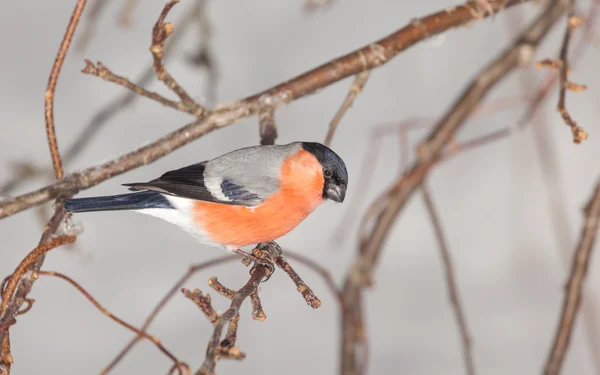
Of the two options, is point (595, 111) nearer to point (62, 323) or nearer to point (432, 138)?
point (432, 138)

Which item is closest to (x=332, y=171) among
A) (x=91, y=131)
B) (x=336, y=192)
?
(x=336, y=192)

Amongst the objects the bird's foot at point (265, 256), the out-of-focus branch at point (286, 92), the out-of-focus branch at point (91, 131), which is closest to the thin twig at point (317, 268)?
the bird's foot at point (265, 256)

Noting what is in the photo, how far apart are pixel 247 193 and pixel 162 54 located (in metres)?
0.29

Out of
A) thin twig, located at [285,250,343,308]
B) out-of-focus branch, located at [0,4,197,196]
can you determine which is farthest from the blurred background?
thin twig, located at [285,250,343,308]

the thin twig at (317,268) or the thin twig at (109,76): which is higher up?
the thin twig at (109,76)

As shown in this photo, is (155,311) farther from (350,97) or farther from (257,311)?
(350,97)

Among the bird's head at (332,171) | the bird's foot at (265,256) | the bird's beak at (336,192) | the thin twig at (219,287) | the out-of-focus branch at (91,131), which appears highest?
the out-of-focus branch at (91,131)

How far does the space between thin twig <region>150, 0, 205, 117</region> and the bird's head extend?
20 cm

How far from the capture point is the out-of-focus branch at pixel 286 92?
1001 millimetres

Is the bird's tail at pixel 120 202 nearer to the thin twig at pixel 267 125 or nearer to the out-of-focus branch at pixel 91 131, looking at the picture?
the thin twig at pixel 267 125

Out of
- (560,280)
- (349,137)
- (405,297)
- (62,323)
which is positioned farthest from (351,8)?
(62,323)

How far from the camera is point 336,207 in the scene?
2.20 meters

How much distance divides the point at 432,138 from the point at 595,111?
3.29 ft

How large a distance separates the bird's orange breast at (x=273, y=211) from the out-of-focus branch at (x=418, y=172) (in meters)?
0.33
